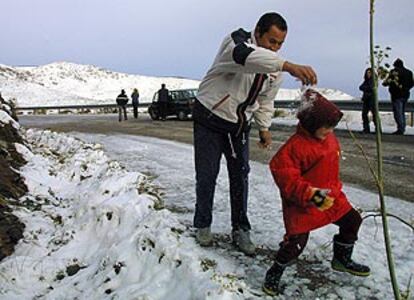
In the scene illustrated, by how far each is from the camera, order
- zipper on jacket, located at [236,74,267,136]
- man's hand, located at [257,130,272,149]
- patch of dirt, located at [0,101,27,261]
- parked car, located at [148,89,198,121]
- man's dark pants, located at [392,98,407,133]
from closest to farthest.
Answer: zipper on jacket, located at [236,74,267,136], man's hand, located at [257,130,272,149], patch of dirt, located at [0,101,27,261], man's dark pants, located at [392,98,407,133], parked car, located at [148,89,198,121]

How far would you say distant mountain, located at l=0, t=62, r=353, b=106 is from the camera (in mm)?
54625

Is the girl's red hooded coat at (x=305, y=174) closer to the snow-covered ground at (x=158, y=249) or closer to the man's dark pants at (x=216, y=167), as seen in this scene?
the snow-covered ground at (x=158, y=249)

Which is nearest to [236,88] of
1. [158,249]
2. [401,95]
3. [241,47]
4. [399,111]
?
[241,47]

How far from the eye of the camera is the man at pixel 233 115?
354 cm

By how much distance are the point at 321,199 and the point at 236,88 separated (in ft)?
4.26

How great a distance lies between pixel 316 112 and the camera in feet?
10.5

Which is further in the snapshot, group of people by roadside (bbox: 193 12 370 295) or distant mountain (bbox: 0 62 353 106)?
distant mountain (bbox: 0 62 353 106)

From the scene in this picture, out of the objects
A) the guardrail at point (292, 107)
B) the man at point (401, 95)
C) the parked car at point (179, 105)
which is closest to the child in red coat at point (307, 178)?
the guardrail at point (292, 107)

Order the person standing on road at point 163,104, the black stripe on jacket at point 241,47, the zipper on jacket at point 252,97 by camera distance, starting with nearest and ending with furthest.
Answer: the black stripe on jacket at point 241,47
the zipper on jacket at point 252,97
the person standing on road at point 163,104

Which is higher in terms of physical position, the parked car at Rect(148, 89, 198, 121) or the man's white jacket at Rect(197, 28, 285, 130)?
the man's white jacket at Rect(197, 28, 285, 130)

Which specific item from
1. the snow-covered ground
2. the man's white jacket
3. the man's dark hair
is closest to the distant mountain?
the snow-covered ground

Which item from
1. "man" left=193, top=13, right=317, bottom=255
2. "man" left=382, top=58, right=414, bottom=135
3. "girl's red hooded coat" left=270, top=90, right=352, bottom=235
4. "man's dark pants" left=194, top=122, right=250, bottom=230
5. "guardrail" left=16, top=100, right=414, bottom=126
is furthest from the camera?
"guardrail" left=16, top=100, right=414, bottom=126

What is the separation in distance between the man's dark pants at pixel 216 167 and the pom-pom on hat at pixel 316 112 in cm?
93

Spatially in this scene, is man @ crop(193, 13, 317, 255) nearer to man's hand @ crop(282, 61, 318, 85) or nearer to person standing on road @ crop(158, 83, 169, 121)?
man's hand @ crop(282, 61, 318, 85)
